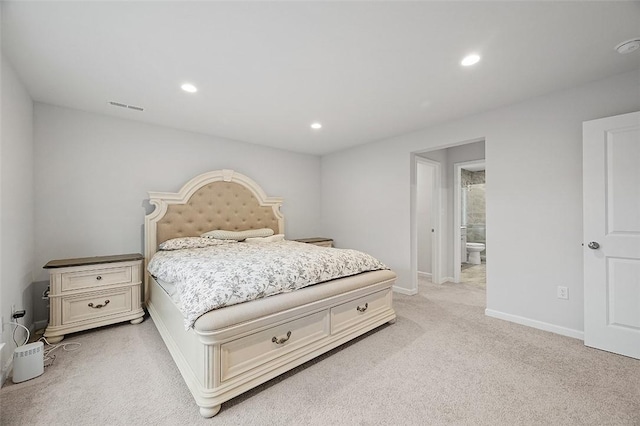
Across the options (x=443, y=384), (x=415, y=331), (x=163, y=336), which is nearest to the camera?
(x=443, y=384)

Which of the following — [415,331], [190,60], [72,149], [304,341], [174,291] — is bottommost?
[415,331]

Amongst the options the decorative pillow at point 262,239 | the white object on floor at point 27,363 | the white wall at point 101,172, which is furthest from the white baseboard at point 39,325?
the decorative pillow at point 262,239

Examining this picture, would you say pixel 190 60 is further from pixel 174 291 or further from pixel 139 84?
pixel 174 291

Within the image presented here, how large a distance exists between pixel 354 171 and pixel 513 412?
367cm

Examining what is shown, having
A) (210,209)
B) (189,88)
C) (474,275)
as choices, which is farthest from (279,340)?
(474,275)

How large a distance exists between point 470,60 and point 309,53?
124 centimetres

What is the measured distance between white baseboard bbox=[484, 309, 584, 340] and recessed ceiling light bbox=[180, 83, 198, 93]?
152 inches

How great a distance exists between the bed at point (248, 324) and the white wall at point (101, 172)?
290 mm

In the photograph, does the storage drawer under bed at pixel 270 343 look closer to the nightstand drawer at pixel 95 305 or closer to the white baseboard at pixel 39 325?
the nightstand drawer at pixel 95 305

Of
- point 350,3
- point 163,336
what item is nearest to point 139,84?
point 350,3

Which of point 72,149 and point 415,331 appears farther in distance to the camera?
point 72,149

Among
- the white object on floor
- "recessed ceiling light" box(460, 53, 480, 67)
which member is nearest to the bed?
the white object on floor

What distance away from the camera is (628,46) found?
1.89 metres

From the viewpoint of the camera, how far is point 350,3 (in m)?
1.50
